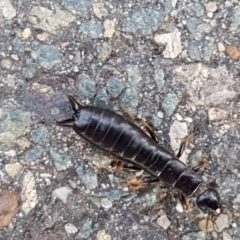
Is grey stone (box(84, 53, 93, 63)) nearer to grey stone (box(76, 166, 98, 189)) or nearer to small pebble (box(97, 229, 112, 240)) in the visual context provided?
grey stone (box(76, 166, 98, 189))

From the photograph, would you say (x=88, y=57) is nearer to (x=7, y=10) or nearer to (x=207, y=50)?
(x=7, y=10)

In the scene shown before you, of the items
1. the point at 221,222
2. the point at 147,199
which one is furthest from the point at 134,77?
the point at 221,222

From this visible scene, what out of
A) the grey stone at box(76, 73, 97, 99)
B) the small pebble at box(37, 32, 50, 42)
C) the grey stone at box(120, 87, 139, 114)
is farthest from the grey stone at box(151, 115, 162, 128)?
the small pebble at box(37, 32, 50, 42)

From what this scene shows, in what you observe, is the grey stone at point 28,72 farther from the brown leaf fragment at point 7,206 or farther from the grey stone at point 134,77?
the brown leaf fragment at point 7,206

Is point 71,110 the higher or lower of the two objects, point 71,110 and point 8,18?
the lower

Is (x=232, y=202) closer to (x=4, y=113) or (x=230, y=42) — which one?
(x=230, y=42)

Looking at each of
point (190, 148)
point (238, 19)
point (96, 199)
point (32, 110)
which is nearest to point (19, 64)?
point (32, 110)

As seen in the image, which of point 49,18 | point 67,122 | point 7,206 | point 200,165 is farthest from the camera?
point 49,18
